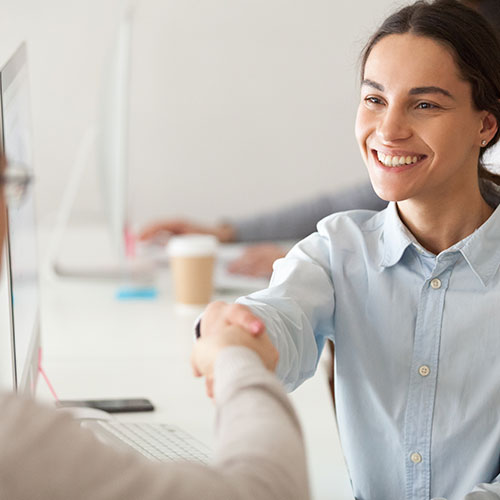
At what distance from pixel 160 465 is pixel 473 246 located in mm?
630

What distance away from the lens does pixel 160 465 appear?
24.7 inches

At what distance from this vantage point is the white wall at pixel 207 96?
3.65 m

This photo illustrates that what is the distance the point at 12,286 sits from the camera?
3.09ft

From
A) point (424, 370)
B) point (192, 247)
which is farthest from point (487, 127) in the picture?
point (192, 247)

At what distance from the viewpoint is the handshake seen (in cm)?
84

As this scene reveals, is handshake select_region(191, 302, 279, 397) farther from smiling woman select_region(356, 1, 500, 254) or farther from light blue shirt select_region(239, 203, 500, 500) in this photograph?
smiling woman select_region(356, 1, 500, 254)

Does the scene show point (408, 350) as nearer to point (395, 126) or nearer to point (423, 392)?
point (423, 392)

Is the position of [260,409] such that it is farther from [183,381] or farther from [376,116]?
[183,381]

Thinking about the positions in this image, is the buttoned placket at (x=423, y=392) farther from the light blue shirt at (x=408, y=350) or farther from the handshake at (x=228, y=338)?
the handshake at (x=228, y=338)

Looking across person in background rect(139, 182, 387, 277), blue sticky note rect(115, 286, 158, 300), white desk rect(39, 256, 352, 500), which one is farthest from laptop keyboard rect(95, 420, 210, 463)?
person in background rect(139, 182, 387, 277)

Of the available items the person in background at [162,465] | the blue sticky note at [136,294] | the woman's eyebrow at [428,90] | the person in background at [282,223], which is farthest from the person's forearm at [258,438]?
the person in background at [282,223]

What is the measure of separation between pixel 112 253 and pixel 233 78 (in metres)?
1.53

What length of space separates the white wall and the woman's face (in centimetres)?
256

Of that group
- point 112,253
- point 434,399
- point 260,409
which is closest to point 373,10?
point 112,253
